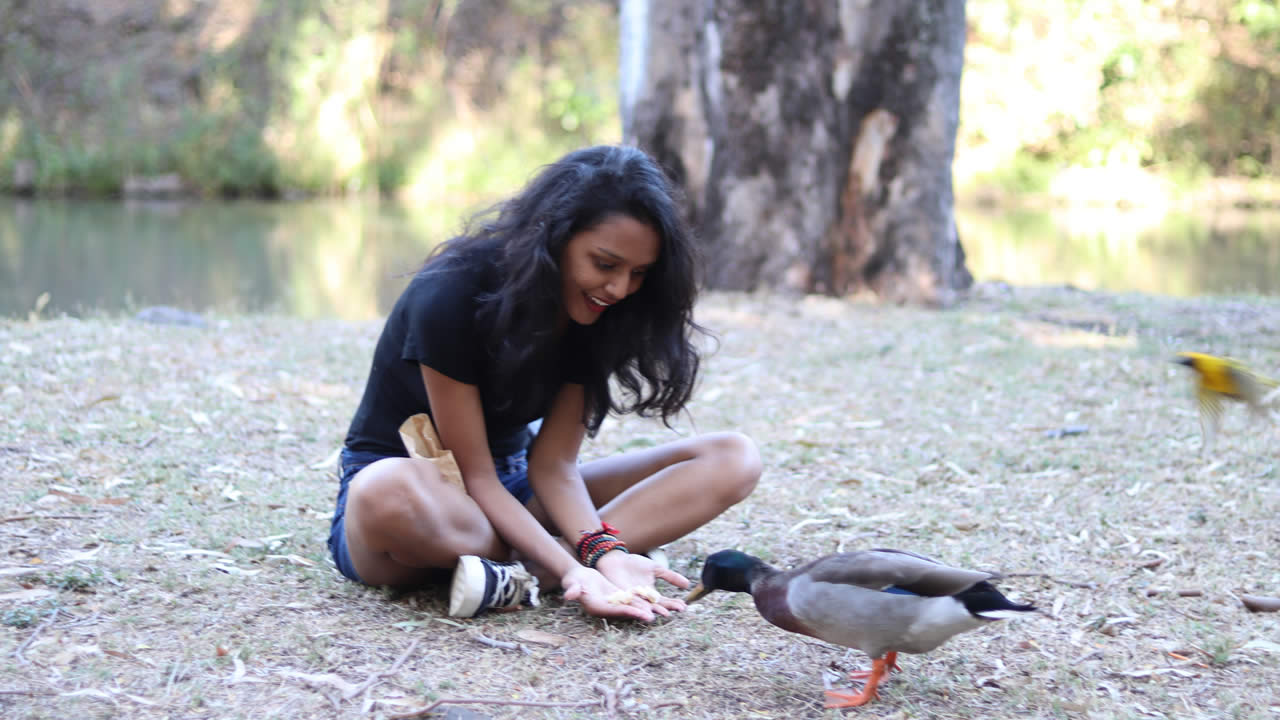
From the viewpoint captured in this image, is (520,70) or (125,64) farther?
(520,70)

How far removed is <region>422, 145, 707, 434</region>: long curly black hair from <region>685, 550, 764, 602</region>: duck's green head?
0.44 meters

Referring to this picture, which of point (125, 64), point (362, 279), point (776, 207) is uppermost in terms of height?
point (125, 64)

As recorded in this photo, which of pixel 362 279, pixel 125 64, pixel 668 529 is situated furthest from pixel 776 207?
pixel 125 64

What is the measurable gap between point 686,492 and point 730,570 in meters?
0.47

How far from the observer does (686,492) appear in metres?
2.80

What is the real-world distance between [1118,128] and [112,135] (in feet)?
48.0

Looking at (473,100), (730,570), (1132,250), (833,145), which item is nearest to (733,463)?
(730,570)

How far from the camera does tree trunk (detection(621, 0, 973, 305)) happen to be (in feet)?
22.6

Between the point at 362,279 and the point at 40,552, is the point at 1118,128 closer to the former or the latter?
the point at 362,279

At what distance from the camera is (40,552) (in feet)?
8.95

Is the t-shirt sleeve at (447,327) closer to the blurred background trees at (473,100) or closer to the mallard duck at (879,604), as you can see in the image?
the mallard duck at (879,604)

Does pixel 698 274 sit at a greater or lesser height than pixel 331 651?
greater

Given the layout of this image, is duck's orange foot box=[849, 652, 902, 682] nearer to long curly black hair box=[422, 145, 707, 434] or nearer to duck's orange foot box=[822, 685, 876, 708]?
duck's orange foot box=[822, 685, 876, 708]

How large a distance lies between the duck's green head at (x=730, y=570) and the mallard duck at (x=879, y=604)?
5cm
